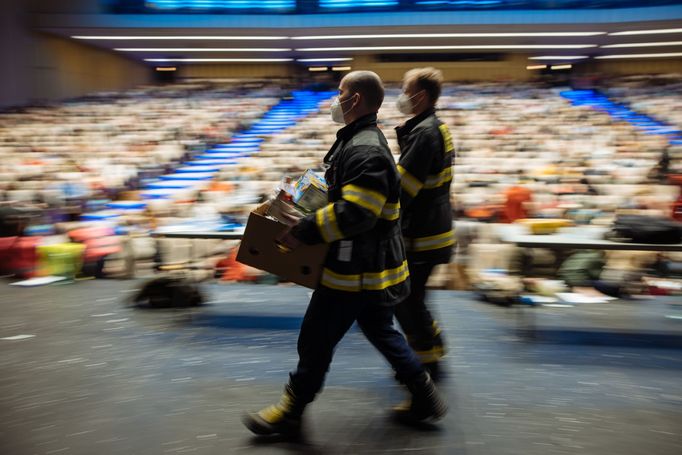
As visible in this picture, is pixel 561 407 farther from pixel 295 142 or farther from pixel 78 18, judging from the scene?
pixel 78 18

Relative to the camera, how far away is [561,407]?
2.27 metres

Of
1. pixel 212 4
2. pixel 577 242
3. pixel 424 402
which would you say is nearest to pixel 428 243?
pixel 424 402

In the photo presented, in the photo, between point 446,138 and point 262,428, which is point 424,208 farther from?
point 262,428

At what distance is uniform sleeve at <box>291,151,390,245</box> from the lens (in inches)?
66.8

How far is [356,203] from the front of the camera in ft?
5.54

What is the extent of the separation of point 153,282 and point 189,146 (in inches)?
293

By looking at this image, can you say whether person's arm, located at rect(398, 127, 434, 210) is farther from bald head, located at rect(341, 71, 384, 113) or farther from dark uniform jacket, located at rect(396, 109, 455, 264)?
bald head, located at rect(341, 71, 384, 113)

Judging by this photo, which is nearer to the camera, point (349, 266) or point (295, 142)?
point (349, 266)

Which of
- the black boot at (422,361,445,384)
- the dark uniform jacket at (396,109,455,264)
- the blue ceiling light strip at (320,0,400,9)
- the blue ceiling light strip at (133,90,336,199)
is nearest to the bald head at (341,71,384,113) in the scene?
the dark uniform jacket at (396,109,455,264)

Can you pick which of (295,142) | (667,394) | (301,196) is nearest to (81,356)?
(301,196)

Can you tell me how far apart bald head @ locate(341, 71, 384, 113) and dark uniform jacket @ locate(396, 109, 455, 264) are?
0.33 meters

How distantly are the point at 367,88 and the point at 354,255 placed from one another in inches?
23.1

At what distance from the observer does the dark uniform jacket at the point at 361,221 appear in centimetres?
171

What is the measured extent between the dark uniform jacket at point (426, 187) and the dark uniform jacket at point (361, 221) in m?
0.30
